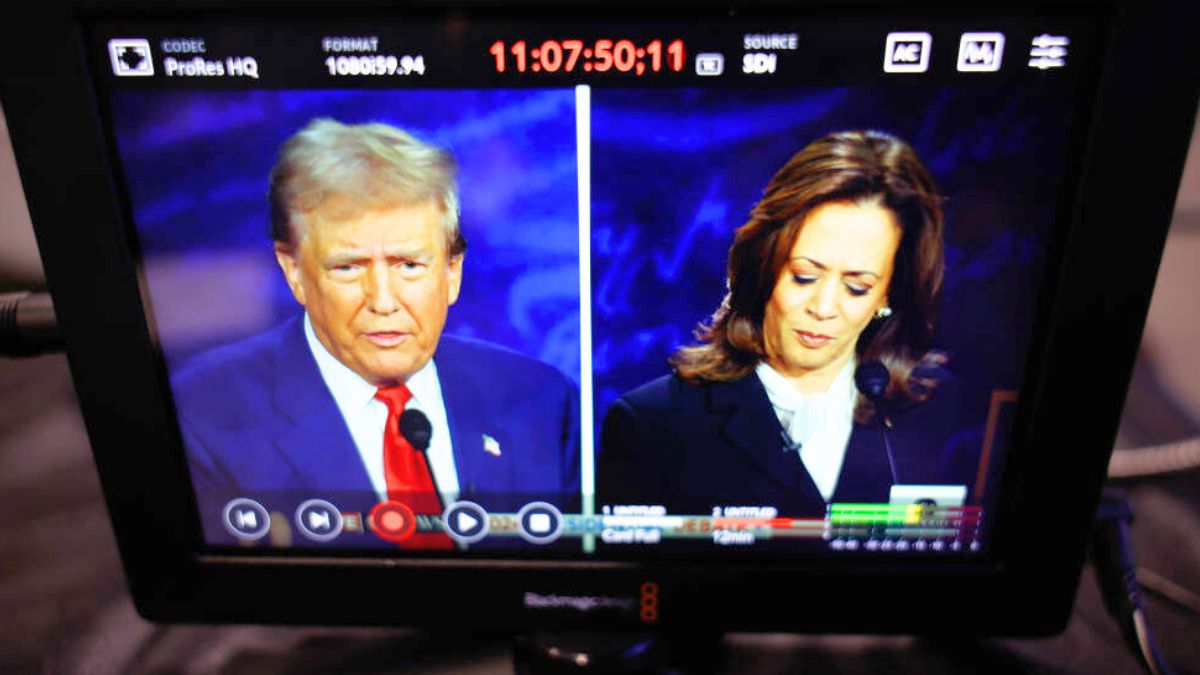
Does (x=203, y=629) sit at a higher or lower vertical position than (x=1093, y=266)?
lower

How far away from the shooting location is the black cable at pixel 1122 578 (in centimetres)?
68

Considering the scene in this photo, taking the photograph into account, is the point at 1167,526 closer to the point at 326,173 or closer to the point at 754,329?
the point at 754,329

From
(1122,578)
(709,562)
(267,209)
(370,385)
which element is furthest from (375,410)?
(1122,578)

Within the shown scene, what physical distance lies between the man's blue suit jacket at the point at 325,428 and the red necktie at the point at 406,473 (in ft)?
0.07

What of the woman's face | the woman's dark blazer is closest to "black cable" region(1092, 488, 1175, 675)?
the woman's dark blazer

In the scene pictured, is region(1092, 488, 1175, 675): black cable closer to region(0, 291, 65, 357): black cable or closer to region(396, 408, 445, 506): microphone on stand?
region(396, 408, 445, 506): microphone on stand

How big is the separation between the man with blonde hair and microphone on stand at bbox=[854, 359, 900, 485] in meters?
0.19

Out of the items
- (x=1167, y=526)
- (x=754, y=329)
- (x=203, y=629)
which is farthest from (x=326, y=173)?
(x=1167, y=526)

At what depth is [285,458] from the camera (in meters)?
0.62

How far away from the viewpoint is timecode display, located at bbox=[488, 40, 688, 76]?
1.70ft

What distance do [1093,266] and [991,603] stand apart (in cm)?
26

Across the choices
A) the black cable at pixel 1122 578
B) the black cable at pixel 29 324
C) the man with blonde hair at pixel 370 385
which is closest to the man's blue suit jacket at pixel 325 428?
the man with blonde hair at pixel 370 385

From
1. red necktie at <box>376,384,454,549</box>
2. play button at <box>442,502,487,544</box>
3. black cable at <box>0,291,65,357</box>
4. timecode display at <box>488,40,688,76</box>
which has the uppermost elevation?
timecode display at <box>488,40,688,76</box>

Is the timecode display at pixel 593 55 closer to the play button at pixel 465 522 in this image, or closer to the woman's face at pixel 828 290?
the woman's face at pixel 828 290
